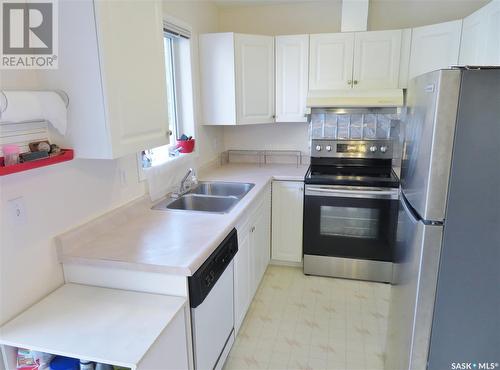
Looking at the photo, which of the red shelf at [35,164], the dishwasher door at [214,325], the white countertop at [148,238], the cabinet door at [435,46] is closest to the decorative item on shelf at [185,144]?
the white countertop at [148,238]

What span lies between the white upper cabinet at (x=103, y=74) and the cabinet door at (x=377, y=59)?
200 centimetres

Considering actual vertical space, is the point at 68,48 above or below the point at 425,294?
above

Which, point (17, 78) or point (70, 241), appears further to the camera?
point (70, 241)

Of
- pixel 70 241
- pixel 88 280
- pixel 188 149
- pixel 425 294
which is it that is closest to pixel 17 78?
pixel 70 241

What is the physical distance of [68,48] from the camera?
136 centimetres

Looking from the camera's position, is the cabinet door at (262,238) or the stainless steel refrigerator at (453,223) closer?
the stainless steel refrigerator at (453,223)

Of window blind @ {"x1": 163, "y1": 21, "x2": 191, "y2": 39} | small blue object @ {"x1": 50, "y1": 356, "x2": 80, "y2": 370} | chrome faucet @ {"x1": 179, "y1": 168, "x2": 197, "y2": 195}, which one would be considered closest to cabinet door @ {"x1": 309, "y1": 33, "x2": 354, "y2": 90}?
window blind @ {"x1": 163, "y1": 21, "x2": 191, "y2": 39}

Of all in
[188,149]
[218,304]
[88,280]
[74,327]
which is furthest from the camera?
[188,149]

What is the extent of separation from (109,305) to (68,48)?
103cm

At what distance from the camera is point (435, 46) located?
2.82 meters

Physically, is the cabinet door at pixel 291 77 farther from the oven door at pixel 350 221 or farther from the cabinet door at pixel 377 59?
the oven door at pixel 350 221

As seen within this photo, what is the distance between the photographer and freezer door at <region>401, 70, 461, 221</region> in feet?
4.12

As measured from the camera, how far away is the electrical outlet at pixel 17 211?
1.29m

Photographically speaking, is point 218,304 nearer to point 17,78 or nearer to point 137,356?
point 137,356
